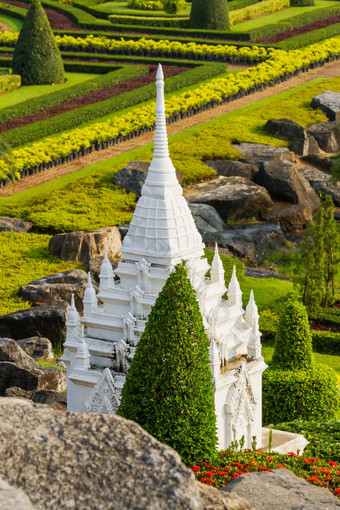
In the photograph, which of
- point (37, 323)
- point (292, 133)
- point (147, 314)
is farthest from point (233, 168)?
point (147, 314)

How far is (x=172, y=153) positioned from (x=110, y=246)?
→ 35.7ft

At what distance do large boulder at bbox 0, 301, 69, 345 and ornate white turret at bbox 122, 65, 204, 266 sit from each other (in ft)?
29.2

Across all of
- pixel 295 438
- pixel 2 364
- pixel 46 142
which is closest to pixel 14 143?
pixel 46 142

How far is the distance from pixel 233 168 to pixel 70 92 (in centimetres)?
1192

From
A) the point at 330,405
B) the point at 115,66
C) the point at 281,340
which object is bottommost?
the point at 330,405

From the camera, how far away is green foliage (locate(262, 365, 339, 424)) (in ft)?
70.8

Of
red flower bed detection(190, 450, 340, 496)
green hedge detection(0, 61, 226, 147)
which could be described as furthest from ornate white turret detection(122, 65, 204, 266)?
green hedge detection(0, 61, 226, 147)

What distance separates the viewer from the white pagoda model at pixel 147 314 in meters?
17.0

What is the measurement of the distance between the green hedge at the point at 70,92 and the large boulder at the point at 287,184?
38.9 ft

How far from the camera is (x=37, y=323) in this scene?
26.1 metres

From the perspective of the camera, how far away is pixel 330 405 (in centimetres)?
2214

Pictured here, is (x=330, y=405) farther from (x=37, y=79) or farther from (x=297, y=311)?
(x=37, y=79)

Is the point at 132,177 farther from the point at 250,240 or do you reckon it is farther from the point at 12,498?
the point at 12,498

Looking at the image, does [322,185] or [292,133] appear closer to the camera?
[322,185]
